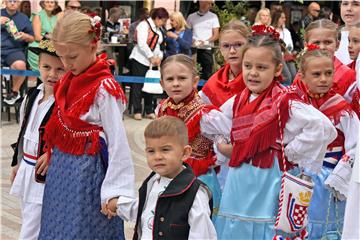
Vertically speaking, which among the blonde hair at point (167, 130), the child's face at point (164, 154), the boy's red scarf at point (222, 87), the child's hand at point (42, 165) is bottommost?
the child's hand at point (42, 165)

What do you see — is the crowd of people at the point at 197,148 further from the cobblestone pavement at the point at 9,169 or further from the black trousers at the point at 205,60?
the black trousers at the point at 205,60

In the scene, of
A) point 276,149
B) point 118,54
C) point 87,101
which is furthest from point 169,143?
point 118,54

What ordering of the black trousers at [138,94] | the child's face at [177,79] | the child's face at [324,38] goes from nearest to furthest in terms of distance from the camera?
the child's face at [177,79]
the child's face at [324,38]
the black trousers at [138,94]

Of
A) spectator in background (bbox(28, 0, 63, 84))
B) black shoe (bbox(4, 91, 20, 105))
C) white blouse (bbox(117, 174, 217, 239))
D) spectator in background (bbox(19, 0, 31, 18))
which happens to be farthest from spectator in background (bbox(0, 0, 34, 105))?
white blouse (bbox(117, 174, 217, 239))

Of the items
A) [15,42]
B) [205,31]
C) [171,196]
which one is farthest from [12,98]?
[171,196]

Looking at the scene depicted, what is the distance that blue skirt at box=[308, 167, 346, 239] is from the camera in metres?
5.42

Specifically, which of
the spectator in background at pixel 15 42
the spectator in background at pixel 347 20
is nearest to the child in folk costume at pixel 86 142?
the spectator in background at pixel 347 20

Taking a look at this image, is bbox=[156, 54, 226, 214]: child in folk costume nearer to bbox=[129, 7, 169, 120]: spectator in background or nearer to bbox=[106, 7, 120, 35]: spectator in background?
bbox=[129, 7, 169, 120]: spectator in background

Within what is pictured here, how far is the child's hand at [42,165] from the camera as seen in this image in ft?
15.3

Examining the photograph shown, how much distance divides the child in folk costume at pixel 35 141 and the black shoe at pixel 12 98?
298 inches

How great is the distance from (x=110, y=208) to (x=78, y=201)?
26 centimetres

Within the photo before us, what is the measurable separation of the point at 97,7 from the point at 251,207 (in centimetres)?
1249

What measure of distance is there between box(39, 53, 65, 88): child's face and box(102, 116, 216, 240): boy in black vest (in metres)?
1.13

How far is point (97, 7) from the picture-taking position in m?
16.7
